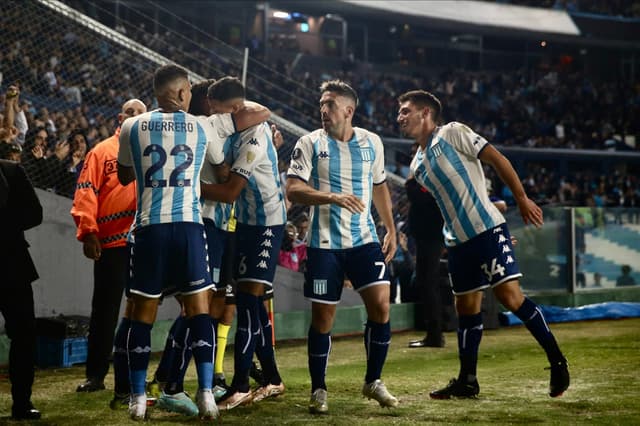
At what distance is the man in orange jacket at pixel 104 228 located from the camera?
6.82m

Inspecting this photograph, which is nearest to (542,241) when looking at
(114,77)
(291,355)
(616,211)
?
(616,211)

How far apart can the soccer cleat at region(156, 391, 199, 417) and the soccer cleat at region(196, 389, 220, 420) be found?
0.12 metres

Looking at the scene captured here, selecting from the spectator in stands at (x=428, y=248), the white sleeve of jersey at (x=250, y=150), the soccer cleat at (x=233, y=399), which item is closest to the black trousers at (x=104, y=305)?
the soccer cleat at (x=233, y=399)

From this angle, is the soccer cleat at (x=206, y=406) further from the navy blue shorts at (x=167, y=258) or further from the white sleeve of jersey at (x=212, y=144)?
the white sleeve of jersey at (x=212, y=144)

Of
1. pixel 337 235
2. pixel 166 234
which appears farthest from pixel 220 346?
pixel 166 234

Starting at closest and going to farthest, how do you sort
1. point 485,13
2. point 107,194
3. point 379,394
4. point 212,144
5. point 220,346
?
point 212,144
point 379,394
point 107,194
point 220,346
point 485,13

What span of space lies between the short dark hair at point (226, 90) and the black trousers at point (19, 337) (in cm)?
182

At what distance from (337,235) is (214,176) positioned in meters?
0.98

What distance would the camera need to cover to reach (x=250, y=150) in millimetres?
6266

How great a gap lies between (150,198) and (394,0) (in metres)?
31.1

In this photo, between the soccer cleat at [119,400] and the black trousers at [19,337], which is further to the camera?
the soccer cleat at [119,400]

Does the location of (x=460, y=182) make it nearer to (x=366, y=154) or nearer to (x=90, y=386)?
(x=366, y=154)

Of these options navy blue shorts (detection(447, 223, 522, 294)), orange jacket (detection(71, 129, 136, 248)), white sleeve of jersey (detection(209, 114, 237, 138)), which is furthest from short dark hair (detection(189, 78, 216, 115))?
navy blue shorts (detection(447, 223, 522, 294))

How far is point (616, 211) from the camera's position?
15328 mm
